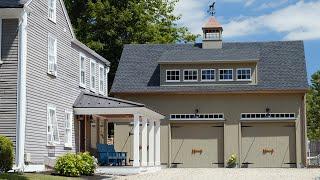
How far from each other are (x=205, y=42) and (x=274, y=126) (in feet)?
24.7

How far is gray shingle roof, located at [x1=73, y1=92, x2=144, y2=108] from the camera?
27344 mm

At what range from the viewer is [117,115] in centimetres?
3092

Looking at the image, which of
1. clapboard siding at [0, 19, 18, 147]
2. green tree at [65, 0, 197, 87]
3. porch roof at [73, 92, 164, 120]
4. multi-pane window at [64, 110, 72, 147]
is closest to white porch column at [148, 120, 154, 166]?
porch roof at [73, 92, 164, 120]

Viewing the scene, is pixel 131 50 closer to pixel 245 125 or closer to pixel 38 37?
pixel 245 125

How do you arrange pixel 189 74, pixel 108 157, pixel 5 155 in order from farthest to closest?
pixel 189 74, pixel 108 157, pixel 5 155

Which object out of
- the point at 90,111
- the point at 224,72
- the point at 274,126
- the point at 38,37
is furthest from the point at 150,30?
the point at 38,37

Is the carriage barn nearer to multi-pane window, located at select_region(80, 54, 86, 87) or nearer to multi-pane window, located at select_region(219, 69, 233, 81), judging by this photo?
multi-pane window, located at select_region(219, 69, 233, 81)

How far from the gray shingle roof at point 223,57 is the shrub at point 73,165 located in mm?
15624

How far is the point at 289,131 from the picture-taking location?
36.6 m

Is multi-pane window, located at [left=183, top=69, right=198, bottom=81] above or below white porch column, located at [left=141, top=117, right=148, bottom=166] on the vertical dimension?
above

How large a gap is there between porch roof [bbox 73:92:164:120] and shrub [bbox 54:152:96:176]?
4.70 meters

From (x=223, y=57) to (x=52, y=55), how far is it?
14.6 metres

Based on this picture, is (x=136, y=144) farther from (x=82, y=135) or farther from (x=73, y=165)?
(x=73, y=165)

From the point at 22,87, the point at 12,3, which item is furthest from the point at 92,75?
the point at 12,3
